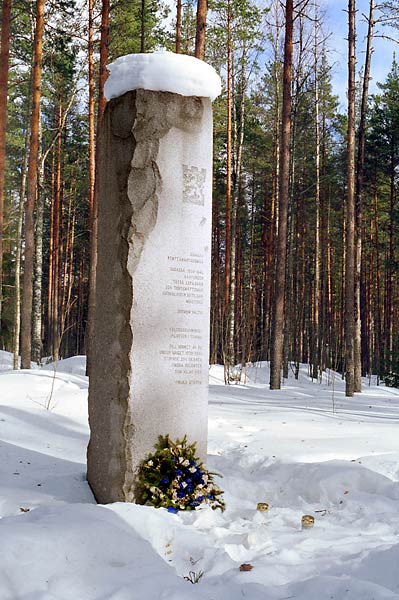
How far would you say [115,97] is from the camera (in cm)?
404

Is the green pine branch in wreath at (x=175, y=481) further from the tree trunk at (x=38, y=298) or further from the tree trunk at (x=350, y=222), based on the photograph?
the tree trunk at (x=38, y=298)

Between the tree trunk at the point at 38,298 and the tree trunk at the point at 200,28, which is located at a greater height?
the tree trunk at the point at 200,28

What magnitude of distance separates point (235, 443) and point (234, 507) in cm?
161

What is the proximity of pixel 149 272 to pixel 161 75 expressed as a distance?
1475 millimetres

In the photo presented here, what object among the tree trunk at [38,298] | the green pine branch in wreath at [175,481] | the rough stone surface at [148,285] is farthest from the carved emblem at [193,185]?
the tree trunk at [38,298]

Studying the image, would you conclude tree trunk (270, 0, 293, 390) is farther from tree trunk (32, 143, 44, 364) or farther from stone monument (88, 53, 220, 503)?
tree trunk (32, 143, 44, 364)

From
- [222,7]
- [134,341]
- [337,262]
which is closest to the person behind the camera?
[134,341]

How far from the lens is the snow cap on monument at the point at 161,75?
387 cm

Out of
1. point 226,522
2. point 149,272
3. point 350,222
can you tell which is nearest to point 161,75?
point 149,272

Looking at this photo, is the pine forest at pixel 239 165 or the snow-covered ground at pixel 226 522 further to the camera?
the pine forest at pixel 239 165

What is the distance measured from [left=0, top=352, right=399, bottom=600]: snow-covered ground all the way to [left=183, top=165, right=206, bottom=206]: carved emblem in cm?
225

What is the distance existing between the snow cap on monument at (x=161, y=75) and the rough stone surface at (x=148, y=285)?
7cm

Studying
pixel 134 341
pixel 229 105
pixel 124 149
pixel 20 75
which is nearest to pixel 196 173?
pixel 124 149

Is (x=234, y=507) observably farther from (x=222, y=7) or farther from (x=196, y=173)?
(x=222, y=7)
